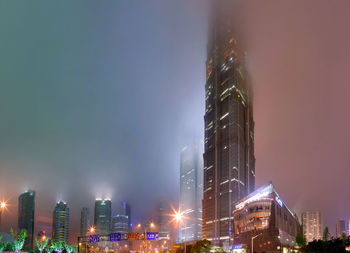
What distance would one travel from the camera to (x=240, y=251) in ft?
429

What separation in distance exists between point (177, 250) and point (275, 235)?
31284 millimetres

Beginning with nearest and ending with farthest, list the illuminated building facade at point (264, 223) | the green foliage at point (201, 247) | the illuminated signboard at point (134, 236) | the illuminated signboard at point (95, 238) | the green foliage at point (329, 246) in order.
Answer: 1. the green foliage at point (329, 246)
2. the illuminated signboard at point (134, 236)
3. the illuminated signboard at point (95, 238)
4. the green foliage at point (201, 247)
5. the illuminated building facade at point (264, 223)

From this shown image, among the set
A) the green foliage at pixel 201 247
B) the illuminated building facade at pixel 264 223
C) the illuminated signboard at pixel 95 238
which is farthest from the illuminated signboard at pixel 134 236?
the illuminated building facade at pixel 264 223

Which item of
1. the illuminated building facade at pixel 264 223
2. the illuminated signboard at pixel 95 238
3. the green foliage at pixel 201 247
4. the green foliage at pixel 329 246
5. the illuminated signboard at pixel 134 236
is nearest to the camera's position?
the green foliage at pixel 329 246

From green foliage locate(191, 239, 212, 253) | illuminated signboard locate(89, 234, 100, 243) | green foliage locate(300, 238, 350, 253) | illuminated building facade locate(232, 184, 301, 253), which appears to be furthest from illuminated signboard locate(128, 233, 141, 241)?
illuminated building facade locate(232, 184, 301, 253)

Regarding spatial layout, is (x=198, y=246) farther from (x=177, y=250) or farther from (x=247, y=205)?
(x=247, y=205)

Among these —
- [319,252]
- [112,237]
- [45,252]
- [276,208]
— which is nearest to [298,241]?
[276,208]

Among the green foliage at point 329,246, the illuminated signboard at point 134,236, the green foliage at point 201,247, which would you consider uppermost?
the illuminated signboard at point 134,236

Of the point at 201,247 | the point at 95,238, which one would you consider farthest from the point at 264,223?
the point at 95,238

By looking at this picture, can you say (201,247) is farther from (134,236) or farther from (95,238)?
(95,238)

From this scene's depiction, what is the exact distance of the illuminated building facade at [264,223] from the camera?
118812 mm

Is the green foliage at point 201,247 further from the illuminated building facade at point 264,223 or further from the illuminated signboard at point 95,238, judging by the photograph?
the illuminated signboard at point 95,238

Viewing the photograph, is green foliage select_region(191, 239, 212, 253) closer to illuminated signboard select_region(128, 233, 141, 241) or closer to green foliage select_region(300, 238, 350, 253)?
illuminated signboard select_region(128, 233, 141, 241)

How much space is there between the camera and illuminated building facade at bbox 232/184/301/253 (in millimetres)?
118812
